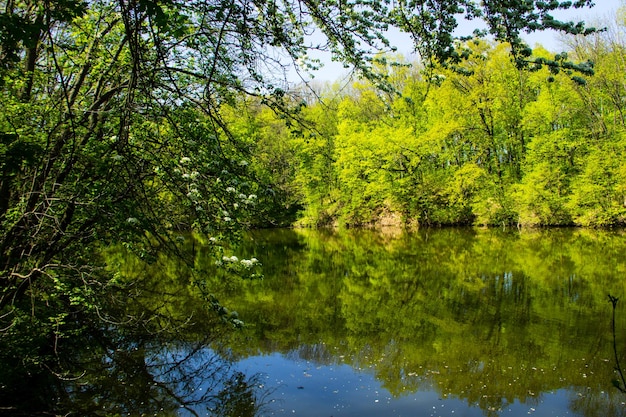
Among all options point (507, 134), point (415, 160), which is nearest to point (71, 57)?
point (415, 160)

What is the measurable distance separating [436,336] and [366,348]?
1484 mm

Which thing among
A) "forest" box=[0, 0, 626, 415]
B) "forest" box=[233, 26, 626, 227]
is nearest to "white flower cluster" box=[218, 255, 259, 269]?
"forest" box=[0, 0, 626, 415]

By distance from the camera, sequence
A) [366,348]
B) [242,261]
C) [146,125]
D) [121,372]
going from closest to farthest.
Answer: [242,261]
[146,125]
[121,372]
[366,348]

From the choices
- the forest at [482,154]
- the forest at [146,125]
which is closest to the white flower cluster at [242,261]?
the forest at [146,125]

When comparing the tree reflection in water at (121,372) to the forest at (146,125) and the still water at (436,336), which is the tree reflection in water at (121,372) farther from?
the still water at (436,336)

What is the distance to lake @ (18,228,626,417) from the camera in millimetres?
6387

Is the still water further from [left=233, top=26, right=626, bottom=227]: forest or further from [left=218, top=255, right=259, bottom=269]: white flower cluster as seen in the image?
[left=233, top=26, right=626, bottom=227]: forest

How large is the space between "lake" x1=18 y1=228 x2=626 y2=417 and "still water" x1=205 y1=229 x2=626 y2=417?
3 centimetres

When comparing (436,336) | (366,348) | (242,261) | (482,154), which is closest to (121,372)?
(366,348)

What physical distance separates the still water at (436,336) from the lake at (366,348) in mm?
33

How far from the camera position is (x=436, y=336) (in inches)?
357

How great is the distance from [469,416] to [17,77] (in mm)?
7339

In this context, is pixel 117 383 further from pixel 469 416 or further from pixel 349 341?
pixel 469 416

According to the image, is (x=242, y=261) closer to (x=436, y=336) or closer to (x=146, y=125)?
(x=146, y=125)
